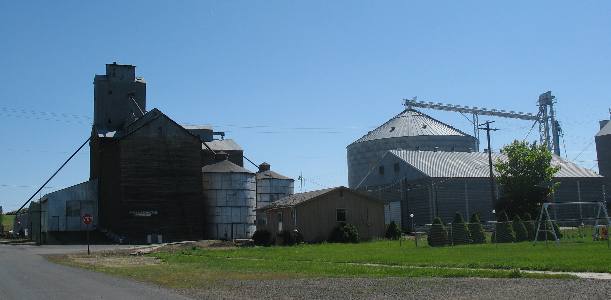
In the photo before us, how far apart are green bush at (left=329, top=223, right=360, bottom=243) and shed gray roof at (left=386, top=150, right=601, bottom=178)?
1682 cm

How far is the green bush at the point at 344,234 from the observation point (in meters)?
54.5

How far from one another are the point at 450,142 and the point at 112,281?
7743cm

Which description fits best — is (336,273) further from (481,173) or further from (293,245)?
(481,173)

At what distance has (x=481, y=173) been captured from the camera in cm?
7256

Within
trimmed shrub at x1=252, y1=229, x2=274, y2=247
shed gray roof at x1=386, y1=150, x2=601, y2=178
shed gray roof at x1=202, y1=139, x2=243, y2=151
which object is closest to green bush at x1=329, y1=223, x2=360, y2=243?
trimmed shrub at x1=252, y1=229, x2=274, y2=247

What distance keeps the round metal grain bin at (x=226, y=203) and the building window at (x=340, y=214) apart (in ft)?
57.6

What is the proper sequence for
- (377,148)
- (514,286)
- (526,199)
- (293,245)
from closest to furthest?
1. (514,286)
2. (293,245)
3. (526,199)
4. (377,148)

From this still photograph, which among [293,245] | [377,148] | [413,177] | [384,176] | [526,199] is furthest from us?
[377,148]

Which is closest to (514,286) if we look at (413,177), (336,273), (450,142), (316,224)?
(336,273)

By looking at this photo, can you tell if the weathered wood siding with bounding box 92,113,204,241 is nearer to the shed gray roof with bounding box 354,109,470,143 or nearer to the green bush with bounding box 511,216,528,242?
the shed gray roof with bounding box 354,109,470,143

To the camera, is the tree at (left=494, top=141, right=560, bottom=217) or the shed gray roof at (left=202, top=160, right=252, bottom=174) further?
the shed gray roof at (left=202, top=160, right=252, bottom=174)

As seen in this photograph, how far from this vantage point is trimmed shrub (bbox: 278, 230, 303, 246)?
176ft

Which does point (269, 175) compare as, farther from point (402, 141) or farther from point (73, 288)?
point (73, 288)

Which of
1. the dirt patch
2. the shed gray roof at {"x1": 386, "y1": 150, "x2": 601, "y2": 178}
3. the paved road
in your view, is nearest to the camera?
the paved road
